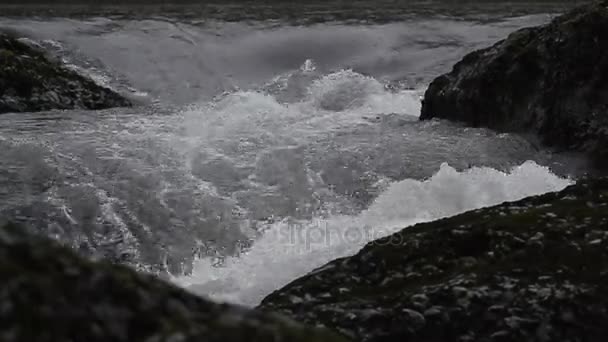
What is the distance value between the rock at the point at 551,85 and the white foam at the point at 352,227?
1.20 m

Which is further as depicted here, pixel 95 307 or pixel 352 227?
pixel 352 227

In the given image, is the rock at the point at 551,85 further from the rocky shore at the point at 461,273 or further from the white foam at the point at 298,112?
the white foam at the point at 298,112

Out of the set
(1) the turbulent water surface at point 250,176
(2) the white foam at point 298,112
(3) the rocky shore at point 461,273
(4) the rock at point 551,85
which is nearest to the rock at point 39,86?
(3) the rocky shore at point 461,273

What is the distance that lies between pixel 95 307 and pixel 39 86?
1265cm

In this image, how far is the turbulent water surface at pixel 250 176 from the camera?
862 centimetres

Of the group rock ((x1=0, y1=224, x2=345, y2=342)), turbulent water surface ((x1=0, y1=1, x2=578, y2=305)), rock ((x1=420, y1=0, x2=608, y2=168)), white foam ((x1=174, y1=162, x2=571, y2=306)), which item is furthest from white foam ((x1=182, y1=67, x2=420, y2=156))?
rock ((x1=0, y1=224, x2=345, y2=342))

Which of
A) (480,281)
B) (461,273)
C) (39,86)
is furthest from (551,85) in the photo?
(39,86)

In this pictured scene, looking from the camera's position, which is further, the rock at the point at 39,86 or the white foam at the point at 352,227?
the rock at the point at 39,86

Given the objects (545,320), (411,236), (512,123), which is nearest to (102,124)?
(512,123)

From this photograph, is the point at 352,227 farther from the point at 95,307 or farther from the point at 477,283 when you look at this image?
the point at 95,307

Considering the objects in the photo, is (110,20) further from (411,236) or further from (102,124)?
(411,236)

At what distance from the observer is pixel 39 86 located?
14555mm

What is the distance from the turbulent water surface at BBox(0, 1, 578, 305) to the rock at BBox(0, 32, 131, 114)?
0.66 metres

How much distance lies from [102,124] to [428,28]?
528 inches
